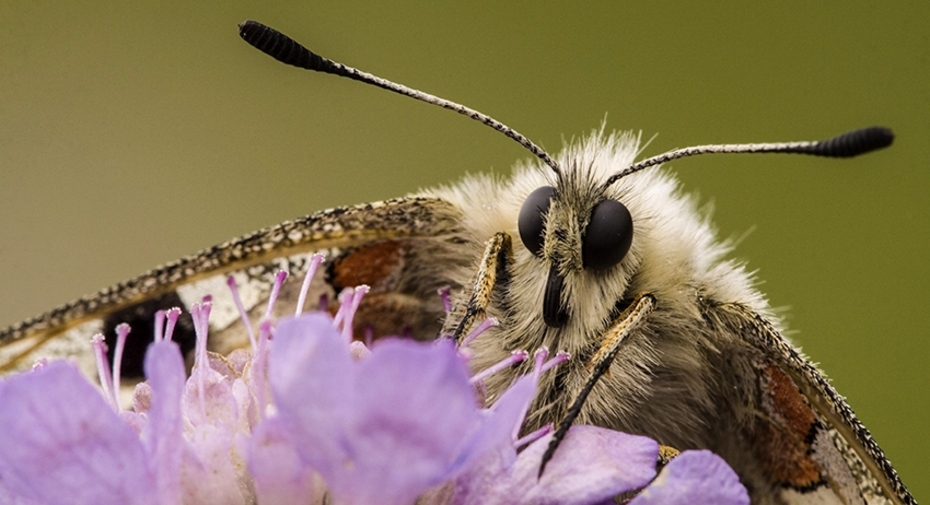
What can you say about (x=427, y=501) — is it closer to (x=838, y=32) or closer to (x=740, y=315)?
(x=740, y=315)

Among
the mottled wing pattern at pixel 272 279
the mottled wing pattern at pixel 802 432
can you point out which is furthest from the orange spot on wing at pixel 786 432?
the mottled wing pattern at pixel 272 279

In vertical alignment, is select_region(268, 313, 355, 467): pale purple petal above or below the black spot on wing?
below

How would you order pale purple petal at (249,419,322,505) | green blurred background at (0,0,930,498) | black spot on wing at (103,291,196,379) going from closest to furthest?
pale purple petal at (249,419,322,505) < black spot on wing at (103,291,196,379) < green blurred background at (0,0,930,498)

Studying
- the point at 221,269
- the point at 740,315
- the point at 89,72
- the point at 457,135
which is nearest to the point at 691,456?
the point at 740,315

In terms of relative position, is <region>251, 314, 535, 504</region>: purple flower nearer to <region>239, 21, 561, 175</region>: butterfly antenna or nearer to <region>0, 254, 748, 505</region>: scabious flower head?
<region>0, 254, 748, 505</region>: scabious flower head

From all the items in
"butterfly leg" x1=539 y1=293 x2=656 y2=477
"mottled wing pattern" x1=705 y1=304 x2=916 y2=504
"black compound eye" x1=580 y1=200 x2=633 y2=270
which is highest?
"black compound eye" x1=580 y1=200 x2=633 y2=270

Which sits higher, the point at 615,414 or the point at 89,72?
the point at 89,72

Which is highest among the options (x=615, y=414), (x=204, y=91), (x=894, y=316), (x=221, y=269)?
(x=204, y=91)

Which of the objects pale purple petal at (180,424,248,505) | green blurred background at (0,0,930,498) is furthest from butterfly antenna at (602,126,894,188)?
green blurred background at (0,0,930,498)
